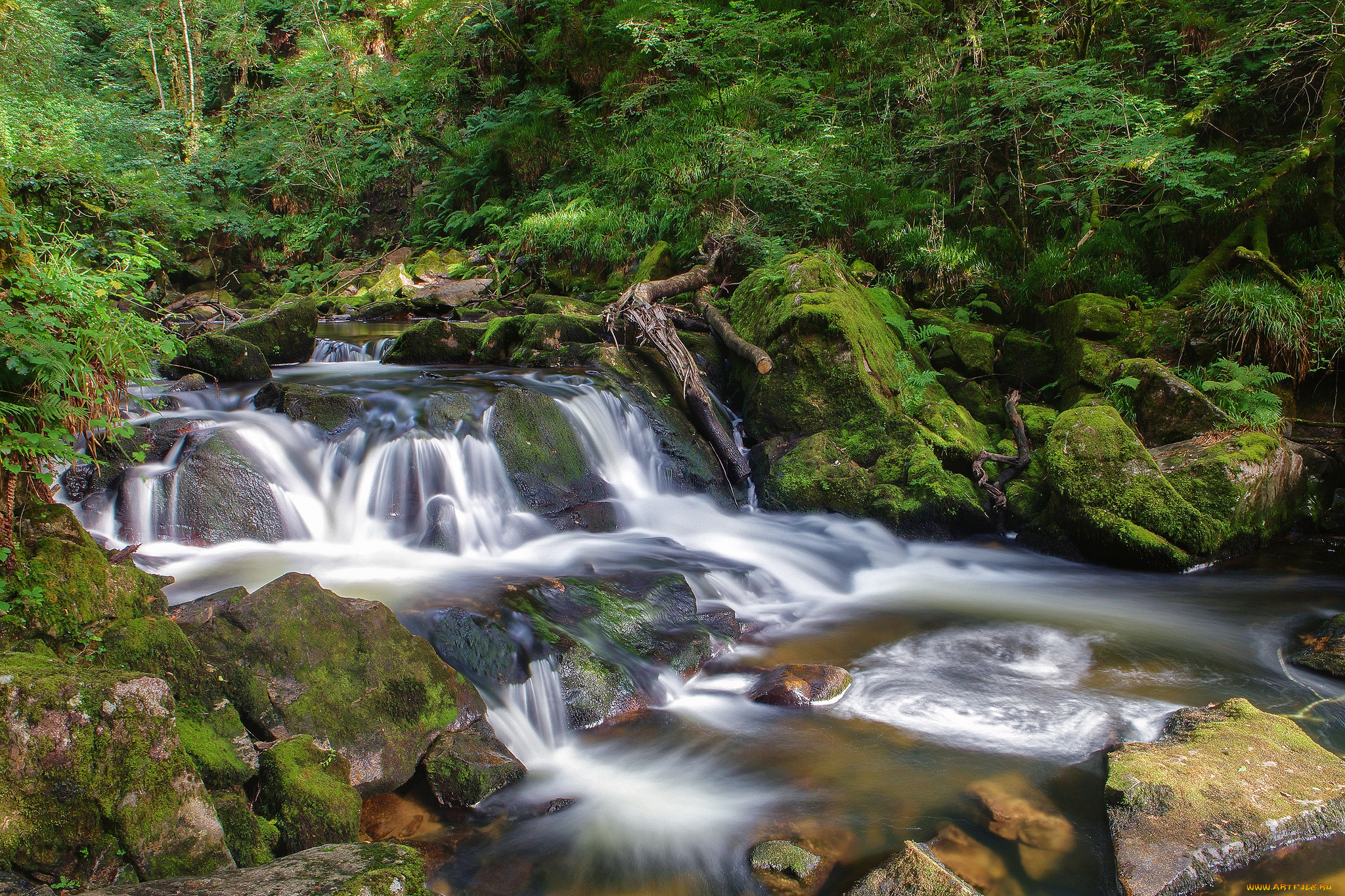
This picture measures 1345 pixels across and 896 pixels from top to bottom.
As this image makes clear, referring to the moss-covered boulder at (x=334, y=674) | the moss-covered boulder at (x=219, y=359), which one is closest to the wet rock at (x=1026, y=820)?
the moss-covered boulder at (x=334, y=674)

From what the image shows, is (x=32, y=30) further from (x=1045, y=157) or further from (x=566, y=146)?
(x=1045, y=157)

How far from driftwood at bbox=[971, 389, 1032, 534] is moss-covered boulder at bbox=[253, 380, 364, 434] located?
20.7ft

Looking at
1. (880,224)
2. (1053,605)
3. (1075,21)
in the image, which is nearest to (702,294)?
(880,224)

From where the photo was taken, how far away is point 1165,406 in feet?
24.3

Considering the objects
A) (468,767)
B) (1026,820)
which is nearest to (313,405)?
(468,767)

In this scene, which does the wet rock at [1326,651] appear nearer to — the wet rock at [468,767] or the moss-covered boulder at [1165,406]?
the moss-covered boulder at [1165,406]

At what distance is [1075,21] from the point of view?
1138 cm

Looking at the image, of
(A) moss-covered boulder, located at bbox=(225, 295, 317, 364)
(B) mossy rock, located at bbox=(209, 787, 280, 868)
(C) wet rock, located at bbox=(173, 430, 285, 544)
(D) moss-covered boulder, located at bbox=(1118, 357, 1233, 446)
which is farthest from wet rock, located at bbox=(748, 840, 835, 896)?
(A) moss-covered boulder, located at bbox=(225, 295, 317, 364)

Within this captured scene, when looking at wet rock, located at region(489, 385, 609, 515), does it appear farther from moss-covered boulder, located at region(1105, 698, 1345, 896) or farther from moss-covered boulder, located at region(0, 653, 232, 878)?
moss-covered boulder, located at region(1105, 698, 1345, 896)

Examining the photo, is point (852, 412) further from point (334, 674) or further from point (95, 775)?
point (95, 775)

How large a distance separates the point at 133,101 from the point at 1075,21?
23997 millimetres

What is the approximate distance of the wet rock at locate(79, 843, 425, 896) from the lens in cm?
217

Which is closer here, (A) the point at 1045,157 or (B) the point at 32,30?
(A) the point at 1045,157

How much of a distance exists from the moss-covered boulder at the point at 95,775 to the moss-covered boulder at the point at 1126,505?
22.0 ft
